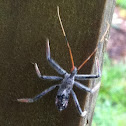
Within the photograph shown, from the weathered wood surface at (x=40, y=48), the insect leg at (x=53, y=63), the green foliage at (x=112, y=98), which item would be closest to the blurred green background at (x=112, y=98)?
the green foliage at (x=112, y=98)

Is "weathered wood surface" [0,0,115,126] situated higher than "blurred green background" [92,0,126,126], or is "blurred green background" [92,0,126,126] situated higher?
"weathered wood surface" [0,0,115,126]

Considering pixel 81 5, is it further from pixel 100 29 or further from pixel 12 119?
pixel 12 119

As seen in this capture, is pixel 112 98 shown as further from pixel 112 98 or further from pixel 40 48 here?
pixel 40 48

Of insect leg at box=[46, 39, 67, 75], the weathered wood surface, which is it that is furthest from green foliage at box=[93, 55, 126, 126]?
insect leg at box=[46, 39, 67, 75]

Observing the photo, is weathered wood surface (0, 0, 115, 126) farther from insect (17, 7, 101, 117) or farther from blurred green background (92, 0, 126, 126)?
blurred green background (92, 0, 126, 126)

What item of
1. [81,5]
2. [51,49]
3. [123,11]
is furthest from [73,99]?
[123,11]

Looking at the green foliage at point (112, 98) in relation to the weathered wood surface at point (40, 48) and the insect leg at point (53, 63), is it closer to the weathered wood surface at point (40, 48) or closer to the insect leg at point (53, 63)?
the weathered wood surface at point (40, 48)
